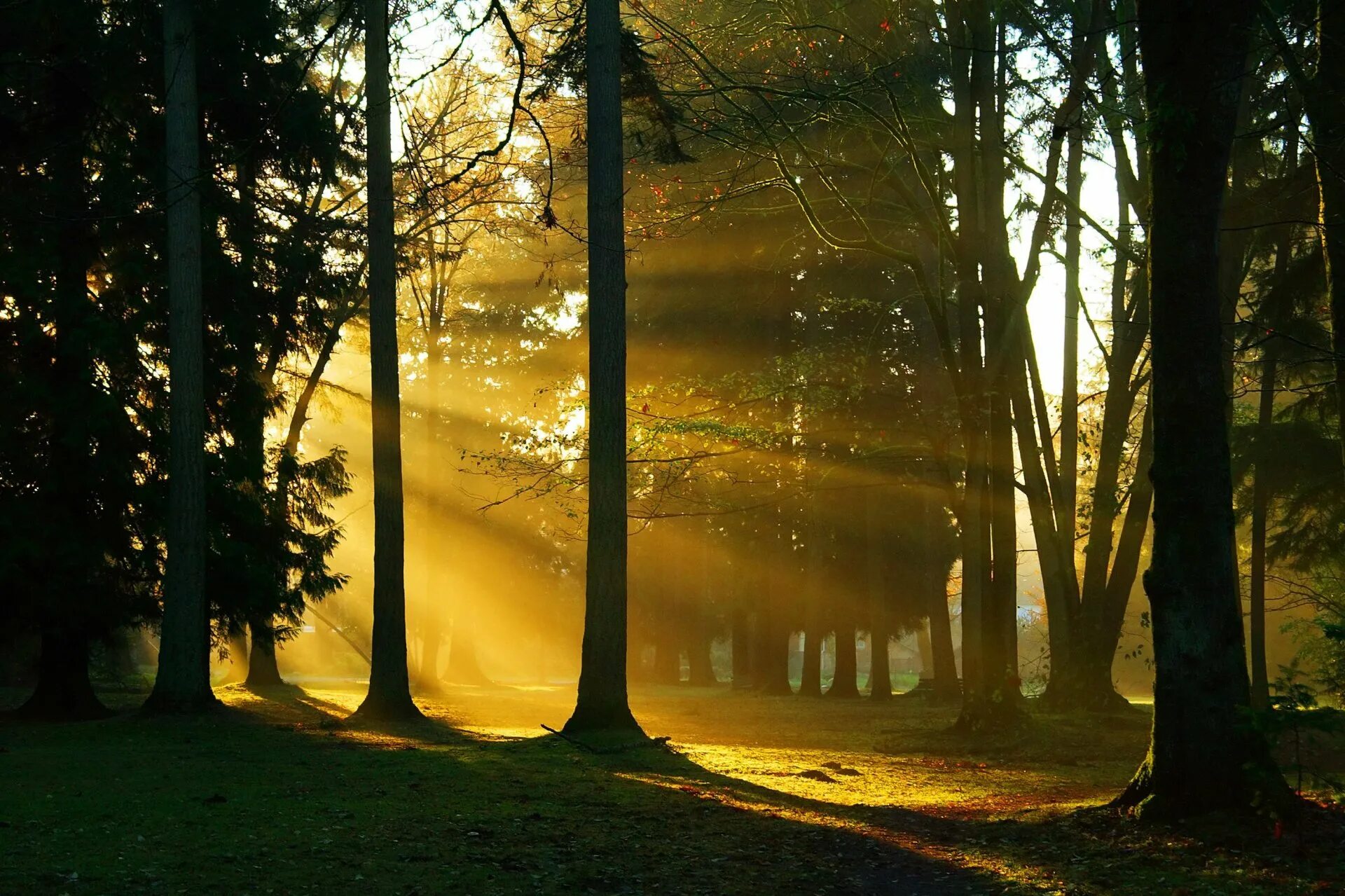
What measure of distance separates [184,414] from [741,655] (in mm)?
25253

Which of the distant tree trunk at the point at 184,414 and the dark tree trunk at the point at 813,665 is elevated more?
the distant tree trunk at the point at 184,414

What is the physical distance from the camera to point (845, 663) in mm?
31125

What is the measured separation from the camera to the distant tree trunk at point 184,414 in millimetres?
14852

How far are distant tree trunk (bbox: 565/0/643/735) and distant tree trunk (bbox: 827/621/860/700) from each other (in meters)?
19.1

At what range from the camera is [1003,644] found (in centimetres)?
1482

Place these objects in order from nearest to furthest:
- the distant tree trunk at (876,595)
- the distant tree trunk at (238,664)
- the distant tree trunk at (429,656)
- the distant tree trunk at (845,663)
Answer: the distant tree trunk at (429,656) → the distant tree trunk at (876,595) → the distant tree trunk at (238,664) → the distant tree trunk at (845,663)

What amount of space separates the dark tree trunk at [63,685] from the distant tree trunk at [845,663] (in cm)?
1984

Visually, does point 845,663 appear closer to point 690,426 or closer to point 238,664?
point 690,426

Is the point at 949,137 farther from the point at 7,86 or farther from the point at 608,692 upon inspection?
the point at 7,86

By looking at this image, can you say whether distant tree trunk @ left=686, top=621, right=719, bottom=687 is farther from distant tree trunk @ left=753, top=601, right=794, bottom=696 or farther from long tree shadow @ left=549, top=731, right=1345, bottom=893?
long tree shadow @ left=549, top=731, right=1345, bottom=893

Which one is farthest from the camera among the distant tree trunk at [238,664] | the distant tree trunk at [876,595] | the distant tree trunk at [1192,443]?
the distant tree trunk at [238,664]

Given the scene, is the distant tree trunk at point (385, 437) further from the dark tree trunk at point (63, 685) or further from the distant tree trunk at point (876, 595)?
the distant tree trunk at point (876, 595)

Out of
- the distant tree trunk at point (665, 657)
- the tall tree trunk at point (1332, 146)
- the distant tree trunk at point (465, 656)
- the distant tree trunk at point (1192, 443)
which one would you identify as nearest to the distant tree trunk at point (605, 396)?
the distant tree trunk at point (1192, 443)

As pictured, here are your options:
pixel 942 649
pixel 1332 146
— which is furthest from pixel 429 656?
pixel 1332 146
